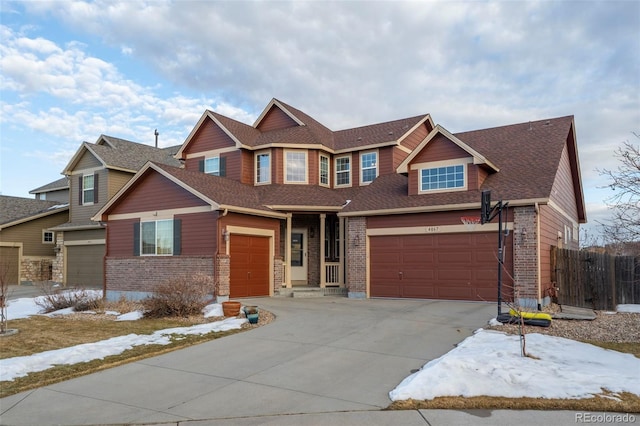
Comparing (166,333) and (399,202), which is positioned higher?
(399,202)

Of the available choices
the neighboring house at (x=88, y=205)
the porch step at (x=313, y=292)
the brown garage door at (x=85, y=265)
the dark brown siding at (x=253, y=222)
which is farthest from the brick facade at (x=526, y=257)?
the brown garage door at (x=85, y=265)

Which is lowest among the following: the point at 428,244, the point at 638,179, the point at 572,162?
the point at 428,244

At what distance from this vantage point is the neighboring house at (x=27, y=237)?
30.6 metres

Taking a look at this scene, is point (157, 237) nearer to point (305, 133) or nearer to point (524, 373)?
point (305, 133)

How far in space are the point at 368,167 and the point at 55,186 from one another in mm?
27805

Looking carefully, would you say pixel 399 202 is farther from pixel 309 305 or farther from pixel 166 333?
pixel 166 333

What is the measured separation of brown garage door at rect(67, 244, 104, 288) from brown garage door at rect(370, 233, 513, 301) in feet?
54.8

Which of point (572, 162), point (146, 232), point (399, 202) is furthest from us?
point (572, 162)

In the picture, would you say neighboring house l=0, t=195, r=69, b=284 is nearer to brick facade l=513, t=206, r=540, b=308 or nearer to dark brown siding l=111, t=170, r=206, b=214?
dark brown siding l=111, t=170, r=206, b=214

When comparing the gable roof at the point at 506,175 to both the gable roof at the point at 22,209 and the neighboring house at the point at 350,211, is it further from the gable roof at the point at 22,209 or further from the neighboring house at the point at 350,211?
the gable roof at the point at 22,209

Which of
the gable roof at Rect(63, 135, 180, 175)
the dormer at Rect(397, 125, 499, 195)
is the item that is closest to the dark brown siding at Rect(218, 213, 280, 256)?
the dormer at Rect(397, 125, 499, 195)

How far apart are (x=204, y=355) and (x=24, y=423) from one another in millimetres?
3667

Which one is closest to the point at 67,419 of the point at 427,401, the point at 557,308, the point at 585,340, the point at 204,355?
the point at 204,355

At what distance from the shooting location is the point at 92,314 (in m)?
15.4
